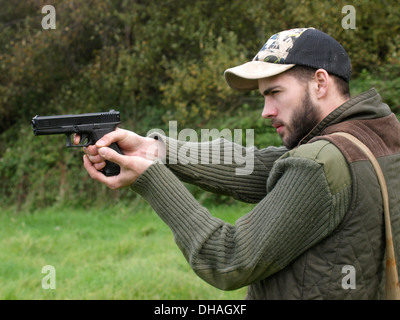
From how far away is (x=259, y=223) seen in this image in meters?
1.59

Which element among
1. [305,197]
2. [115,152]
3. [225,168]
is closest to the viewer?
[305,197]

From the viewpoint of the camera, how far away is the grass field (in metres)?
4.31

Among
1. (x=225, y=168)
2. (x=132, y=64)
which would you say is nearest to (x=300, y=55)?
(x=225, y=168)

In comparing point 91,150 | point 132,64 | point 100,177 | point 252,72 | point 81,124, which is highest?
point 132,64

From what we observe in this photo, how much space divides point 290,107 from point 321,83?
0.45ft

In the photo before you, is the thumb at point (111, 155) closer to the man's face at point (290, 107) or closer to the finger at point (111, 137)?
the finger at point (111, 137)

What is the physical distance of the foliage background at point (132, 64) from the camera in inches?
303

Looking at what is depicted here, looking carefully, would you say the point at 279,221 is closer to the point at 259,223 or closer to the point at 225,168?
the point at 259,223

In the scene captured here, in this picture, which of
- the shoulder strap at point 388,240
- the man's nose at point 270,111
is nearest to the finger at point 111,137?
the man's nose at point 270,111

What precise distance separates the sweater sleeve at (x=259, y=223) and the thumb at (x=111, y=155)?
4.9 inches

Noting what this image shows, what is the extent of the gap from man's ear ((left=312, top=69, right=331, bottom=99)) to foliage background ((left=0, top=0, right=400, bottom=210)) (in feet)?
17.4

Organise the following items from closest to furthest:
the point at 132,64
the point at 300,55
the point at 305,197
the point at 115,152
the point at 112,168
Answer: the point at 305,197 → the point at 300,55 → the point at 115,152 → the point at 112,168 → the point at 132,64

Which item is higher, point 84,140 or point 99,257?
point 84,140
